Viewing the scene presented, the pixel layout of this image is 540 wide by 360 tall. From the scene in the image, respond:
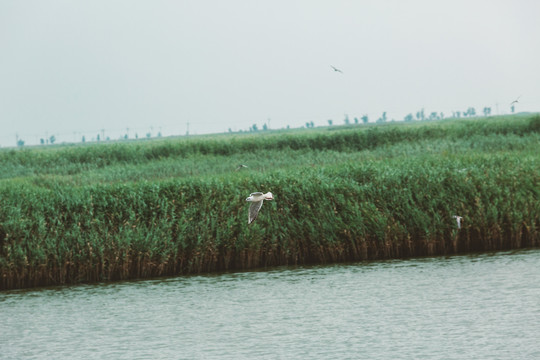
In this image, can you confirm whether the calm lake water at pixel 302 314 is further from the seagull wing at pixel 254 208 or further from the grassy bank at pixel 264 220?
the seagull wing at pixel 254 208

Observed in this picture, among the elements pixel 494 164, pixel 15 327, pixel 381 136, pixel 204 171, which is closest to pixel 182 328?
pixel 15 327

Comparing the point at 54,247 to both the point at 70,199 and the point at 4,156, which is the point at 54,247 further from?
the point at 4,156

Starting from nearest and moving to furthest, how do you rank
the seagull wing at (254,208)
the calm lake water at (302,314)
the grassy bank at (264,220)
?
the calm lake water at (302,314), the seagull wing at (254,208), the grassy bank at (264,220)

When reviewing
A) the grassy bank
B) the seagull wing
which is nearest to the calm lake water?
the grassy bank

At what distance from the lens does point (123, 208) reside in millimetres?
24641

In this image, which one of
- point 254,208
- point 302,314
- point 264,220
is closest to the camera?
point 254,208

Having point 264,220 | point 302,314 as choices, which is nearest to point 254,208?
point 302,314

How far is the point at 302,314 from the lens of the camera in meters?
19.7

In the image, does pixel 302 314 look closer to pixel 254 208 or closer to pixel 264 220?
pixel 254 208

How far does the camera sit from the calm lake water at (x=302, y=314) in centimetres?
1655

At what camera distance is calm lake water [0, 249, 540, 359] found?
16.5 metres

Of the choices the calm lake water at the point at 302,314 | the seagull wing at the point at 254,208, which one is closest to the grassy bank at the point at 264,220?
the calm lake water at the point at 302,314

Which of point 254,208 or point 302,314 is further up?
point 254,208

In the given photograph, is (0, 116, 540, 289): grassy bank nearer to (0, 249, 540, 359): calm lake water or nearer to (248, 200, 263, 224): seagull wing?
(0, 249, 540, 359): calm lake water
